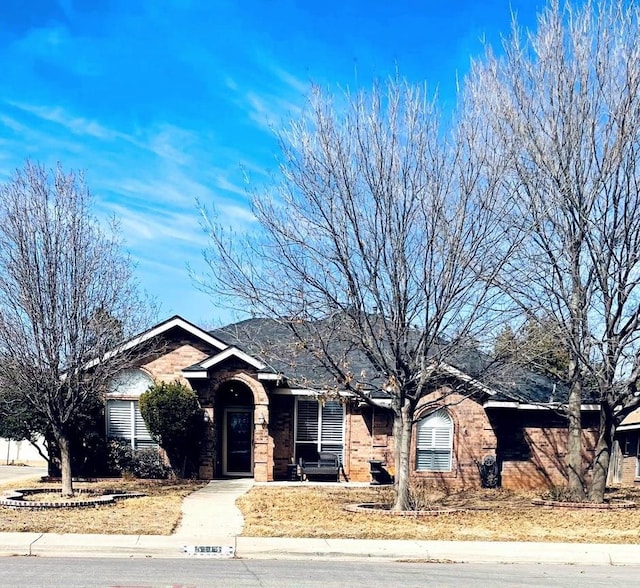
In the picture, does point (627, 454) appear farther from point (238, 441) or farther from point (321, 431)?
point (238, 441)

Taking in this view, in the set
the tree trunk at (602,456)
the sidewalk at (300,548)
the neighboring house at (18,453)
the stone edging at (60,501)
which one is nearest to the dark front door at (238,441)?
the stone edging at (60,501)

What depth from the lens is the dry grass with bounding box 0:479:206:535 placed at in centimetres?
1319

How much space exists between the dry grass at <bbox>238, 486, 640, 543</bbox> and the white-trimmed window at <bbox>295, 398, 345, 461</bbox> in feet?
11.1

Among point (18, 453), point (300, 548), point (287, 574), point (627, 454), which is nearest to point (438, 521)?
point (300, 548)

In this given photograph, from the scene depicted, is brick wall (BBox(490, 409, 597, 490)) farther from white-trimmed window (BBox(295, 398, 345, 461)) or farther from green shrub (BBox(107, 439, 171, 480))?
green shrub (BBox(107, 439, 171, 480))

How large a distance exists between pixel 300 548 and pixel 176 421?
9.89 m

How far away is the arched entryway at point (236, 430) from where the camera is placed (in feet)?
77.6

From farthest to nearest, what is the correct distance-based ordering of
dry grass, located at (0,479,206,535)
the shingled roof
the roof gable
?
the roof gable < the shingled roof < dry grass, located at (0,479,206,535)

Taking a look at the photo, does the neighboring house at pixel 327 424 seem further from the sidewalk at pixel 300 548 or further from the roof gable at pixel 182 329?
the sidewalk at pixel 300 548

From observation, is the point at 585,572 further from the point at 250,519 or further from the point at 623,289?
the point at 623,289

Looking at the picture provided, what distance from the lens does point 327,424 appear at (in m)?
23.1

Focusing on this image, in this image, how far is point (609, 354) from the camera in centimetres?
1789

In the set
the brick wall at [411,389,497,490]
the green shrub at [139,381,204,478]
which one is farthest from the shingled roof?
the green shrub at [139,381,204,478]

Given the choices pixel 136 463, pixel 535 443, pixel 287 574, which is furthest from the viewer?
pixel 535 443
